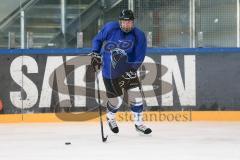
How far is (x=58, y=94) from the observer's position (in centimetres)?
915

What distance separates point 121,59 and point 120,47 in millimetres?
136

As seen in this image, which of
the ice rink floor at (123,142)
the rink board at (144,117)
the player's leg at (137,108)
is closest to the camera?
the ice rink floor at (123,142)

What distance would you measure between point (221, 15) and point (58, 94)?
260cm

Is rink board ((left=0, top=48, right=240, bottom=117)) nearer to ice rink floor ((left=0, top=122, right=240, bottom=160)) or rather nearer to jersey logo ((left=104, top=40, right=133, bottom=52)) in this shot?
A: ice rink floor ((left=0, top=122, right=240, bottom=160))

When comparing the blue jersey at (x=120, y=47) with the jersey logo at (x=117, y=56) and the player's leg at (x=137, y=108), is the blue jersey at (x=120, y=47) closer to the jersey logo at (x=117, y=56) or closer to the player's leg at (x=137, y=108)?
the jersey logo at (x=117, y=56)

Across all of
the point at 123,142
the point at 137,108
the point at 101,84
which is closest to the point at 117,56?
the point at 137,108

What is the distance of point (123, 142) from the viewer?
6.41 m

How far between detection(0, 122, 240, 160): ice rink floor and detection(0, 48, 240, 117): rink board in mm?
459

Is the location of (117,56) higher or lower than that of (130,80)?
higher

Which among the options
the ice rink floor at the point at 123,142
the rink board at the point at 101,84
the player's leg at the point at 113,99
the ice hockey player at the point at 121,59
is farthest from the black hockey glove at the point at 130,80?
the rink board at the point at 101,84

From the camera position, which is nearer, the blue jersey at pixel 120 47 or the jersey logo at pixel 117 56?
the blue jersey at pixel 120 47

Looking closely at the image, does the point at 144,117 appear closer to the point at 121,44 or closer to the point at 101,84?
the point at 101,84

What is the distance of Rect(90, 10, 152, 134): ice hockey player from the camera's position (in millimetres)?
7039

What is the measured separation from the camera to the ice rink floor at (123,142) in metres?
5.36
